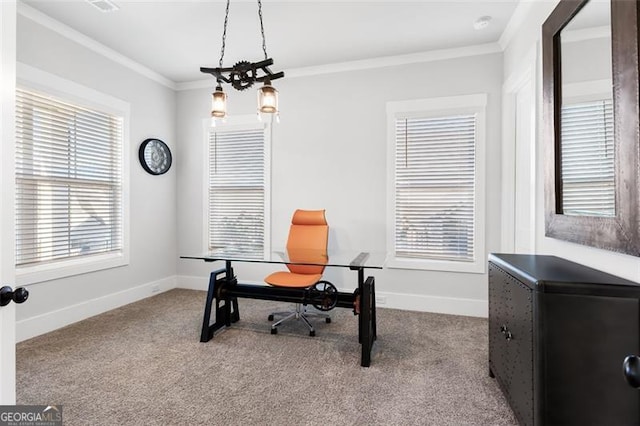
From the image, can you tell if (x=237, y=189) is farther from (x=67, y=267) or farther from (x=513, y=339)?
(x=513, y=339)

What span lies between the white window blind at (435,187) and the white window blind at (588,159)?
155 cm

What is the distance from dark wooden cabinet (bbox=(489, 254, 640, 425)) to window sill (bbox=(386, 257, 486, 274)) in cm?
200

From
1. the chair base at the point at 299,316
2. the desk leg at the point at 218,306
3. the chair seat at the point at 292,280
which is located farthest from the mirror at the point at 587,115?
the desk leg at the point at 218,306

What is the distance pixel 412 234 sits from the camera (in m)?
3.68

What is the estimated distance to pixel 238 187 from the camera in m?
4.33

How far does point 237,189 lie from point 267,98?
7.32ft

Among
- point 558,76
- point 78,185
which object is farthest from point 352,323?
point 78,185

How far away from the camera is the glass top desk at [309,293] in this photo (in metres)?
2.47

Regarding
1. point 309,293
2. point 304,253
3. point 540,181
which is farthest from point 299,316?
point 540,181

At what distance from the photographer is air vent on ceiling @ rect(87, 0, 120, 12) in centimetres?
269

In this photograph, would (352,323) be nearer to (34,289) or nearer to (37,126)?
(34,289)

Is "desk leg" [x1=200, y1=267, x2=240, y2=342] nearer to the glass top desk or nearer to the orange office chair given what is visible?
the glass top desk

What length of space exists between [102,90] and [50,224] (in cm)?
153

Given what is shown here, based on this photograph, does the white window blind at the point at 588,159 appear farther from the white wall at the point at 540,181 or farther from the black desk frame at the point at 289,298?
the black desk frame at the point at 289,298
